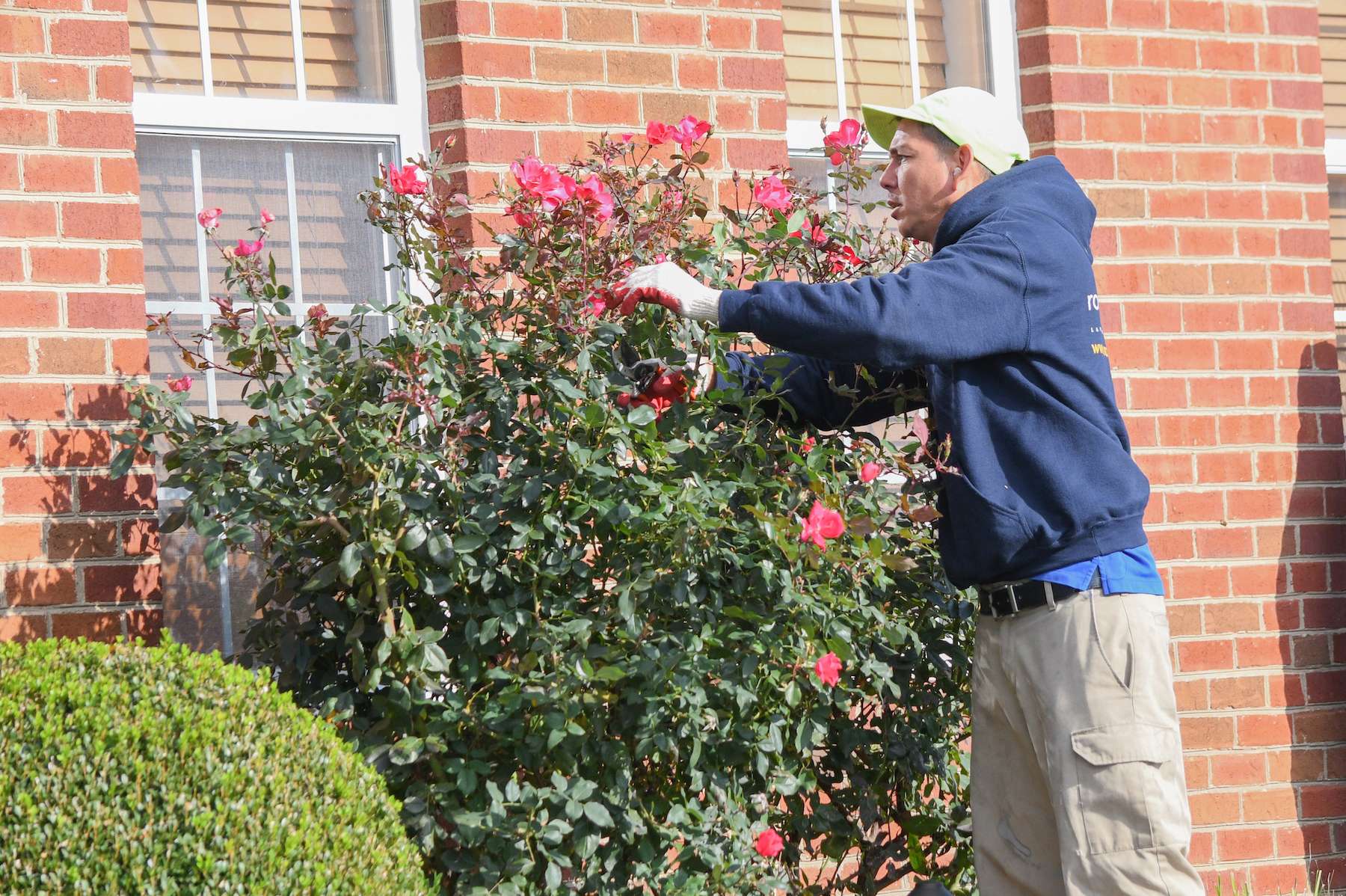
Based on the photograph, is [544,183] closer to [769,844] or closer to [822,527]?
[822,527]

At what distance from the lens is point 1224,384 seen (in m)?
4.95

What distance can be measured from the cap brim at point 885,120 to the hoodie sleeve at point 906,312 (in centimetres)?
46

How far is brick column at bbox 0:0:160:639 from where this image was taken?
11.8 feet

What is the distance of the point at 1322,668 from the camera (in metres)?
4.96

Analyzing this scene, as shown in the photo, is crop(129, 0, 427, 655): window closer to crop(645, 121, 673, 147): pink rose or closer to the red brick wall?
crop(645, 121, 673, 147): pink rose

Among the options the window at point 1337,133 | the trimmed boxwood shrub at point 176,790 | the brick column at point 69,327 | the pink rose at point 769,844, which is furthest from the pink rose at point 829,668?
the window at point 1337,133

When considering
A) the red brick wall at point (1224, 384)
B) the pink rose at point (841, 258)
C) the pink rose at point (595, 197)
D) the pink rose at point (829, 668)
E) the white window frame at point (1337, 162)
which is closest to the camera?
the pink rose at point (829, 668)

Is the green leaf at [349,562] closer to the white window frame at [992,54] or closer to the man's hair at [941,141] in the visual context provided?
the man's hair at [941,141]

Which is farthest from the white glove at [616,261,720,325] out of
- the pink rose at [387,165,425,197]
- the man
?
the pink rose at [387,165,425,197]

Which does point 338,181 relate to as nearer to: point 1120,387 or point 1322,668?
point 1120,387

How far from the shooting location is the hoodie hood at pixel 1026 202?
3.18 metres

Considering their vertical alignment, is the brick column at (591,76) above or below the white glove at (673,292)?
above

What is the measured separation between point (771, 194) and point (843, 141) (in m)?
0.30

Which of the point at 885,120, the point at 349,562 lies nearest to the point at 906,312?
the point at 885,120
